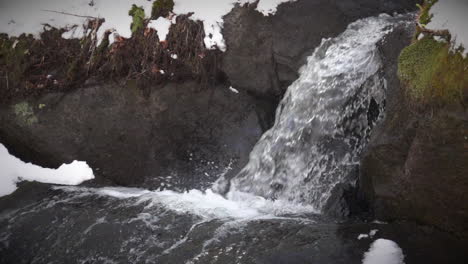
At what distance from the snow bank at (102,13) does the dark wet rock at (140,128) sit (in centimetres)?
93

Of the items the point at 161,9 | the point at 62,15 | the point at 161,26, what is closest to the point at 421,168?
the point at 161,26

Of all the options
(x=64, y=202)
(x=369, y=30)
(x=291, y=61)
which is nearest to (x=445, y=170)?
(x=369, y=30)

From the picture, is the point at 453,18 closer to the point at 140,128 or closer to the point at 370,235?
the point at 370,235

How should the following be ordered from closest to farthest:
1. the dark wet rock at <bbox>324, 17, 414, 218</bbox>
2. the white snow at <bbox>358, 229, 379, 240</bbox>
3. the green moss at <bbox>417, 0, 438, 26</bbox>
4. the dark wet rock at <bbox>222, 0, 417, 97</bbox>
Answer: the white snow at <bbox>358, 229, 379, 240</bbox> → the green moss at <bbox>417, 0, 438, 26</bbox> → the dark wet rock at <bbox>324, 17, 414, 218</bbox> → the dark wet rock at <bbox>222, 0, 417, 97</bbox>

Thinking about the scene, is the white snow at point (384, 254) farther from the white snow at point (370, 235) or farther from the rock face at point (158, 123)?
the rock face at point (158, 123)

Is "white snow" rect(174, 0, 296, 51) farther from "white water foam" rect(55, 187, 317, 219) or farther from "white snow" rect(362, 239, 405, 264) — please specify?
"white snow" rect(362, 239, 405, 264)

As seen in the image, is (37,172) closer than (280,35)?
No

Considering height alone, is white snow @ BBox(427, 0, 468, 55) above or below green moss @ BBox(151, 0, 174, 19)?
below

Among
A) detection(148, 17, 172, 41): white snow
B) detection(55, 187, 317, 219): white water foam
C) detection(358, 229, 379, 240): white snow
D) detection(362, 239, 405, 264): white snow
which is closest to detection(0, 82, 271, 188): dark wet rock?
detection(55, 187, 317, 219): white water foam

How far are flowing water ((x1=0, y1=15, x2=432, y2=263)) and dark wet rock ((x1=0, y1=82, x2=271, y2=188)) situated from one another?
51cm

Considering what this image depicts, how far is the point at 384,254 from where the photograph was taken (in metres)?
2.56

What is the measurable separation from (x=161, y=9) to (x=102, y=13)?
1039 mm

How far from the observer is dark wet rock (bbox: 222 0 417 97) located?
16.7ft

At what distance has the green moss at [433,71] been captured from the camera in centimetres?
255
